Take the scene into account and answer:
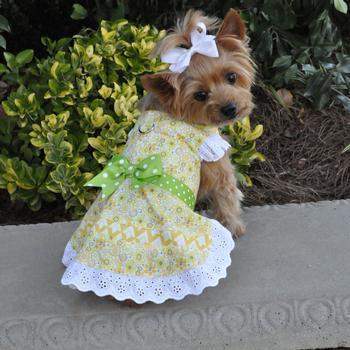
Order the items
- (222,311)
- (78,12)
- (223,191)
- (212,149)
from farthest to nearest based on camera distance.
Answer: (78,12)
(223,191)
(212,149)
(222,311)

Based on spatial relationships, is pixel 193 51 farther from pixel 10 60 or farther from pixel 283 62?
pixel 283 62

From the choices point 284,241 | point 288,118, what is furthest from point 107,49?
point 284,241

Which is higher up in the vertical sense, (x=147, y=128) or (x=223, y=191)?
(x=147, y=128)

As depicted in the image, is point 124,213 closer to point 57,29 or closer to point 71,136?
point 71,136

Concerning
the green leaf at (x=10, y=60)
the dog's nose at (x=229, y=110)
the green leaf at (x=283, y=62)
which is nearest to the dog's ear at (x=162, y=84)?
the dog's nose at (x=229, y=110)

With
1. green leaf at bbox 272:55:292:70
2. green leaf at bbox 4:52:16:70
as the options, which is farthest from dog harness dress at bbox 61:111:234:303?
green leaf at bbox 272:55:292:70

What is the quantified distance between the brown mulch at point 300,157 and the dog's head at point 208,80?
131cm

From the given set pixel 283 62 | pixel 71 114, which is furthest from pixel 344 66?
pixel 71 114

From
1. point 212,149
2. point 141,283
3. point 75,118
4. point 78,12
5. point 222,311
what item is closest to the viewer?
point 141,283

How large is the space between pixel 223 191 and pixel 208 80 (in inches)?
24.3

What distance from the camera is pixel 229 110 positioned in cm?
266

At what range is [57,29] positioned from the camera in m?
4.98

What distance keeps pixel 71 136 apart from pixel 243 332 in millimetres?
1714

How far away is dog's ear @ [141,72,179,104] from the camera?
258 centimetres
